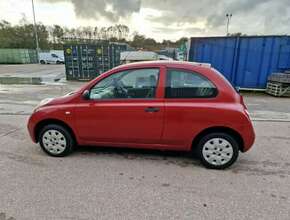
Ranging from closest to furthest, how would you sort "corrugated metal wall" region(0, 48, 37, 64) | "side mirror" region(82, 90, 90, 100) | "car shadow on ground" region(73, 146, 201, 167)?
1. "side mirror" region(82, 90, 90, 100)
2. "car shadow on ground" region(73, 146, 201, 167)
3. "corrugated metal wall" region(0, 48, 37, 64)

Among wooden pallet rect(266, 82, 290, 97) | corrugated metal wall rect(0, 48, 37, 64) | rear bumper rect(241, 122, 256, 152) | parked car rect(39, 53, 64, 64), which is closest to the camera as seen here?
rear bumper rect(241, 122, 256, 152)

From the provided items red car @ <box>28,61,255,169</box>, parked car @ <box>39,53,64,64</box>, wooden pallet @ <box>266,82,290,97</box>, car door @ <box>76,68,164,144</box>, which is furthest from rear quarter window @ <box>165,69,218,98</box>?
parked car @ <box>39,53,64,64</box>

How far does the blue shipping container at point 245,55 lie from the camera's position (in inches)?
394

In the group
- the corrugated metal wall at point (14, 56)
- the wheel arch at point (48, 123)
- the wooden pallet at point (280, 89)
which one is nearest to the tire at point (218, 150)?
the wheel arch at point (48, 123)

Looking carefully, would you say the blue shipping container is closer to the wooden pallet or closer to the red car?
the wooden pallet

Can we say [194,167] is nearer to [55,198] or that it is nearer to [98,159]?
[98,159]

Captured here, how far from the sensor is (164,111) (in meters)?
3.31

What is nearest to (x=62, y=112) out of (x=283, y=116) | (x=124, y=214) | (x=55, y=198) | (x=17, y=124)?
(x=55, y=198)

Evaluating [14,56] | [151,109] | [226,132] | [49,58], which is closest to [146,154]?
[151,109]

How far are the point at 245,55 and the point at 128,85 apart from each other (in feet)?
29.3

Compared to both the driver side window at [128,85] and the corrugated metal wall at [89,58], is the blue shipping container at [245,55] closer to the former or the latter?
the corrugated metal wall at [89,58]

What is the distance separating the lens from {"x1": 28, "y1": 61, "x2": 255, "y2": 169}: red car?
10.7 ft

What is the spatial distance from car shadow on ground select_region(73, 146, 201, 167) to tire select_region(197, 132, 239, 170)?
10.6 inches

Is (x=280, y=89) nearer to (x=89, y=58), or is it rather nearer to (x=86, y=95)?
(x=86, y=95)
